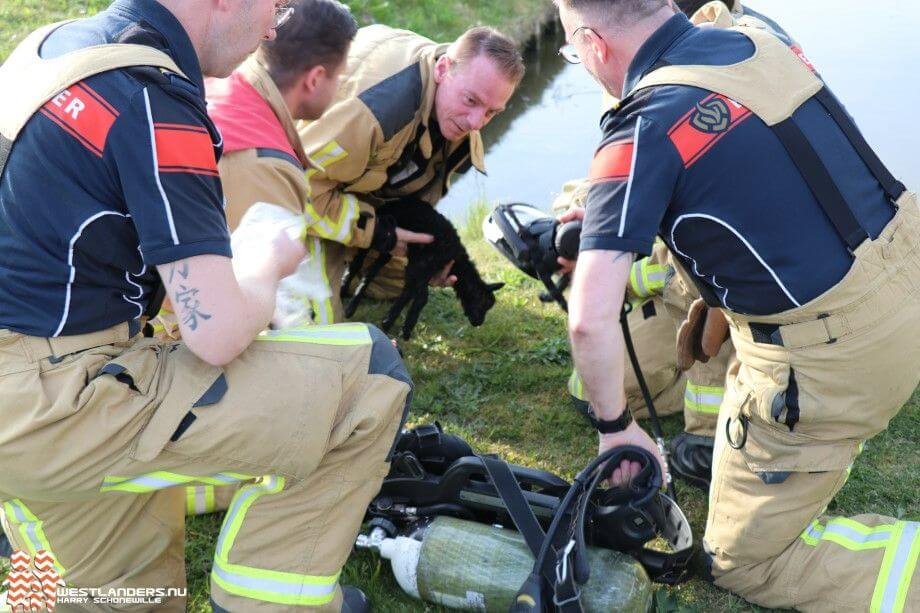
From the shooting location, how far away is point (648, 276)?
13.2 ft

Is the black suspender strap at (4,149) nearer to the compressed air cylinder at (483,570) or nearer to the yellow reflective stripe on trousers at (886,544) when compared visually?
the compressed air cylinder at (483,570)

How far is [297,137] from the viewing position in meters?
3.85

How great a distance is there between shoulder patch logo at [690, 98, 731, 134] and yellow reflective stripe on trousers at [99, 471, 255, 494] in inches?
61.8

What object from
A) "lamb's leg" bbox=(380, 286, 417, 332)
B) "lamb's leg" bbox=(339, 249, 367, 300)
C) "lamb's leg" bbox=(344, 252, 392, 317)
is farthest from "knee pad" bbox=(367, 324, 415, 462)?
"lamb's leg" bbox=(339, 249, 367, 300)

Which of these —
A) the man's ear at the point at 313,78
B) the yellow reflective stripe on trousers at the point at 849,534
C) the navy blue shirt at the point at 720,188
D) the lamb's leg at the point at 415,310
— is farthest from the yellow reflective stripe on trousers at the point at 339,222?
the yellow reflective stripe on trousers at the point at 849,534

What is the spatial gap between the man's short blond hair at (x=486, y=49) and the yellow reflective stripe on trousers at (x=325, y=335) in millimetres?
2190

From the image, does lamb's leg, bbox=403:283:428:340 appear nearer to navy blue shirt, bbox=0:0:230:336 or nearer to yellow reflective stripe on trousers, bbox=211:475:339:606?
yellow reflective stripe on trousers, bbox=211:475:339:606

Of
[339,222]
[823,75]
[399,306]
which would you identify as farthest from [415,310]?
[823,75]

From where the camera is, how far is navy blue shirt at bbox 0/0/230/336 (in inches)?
82.2

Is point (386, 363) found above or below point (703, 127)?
below

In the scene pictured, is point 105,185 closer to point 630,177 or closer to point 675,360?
point 630,177

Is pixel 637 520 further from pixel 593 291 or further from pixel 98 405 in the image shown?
pixel 98 405

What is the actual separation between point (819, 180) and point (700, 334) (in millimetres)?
1007

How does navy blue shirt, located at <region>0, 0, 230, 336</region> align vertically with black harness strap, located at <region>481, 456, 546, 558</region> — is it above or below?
above
